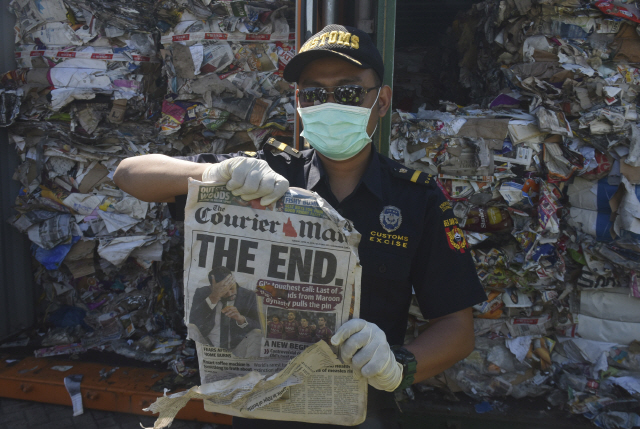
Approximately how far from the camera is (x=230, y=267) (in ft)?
3.60

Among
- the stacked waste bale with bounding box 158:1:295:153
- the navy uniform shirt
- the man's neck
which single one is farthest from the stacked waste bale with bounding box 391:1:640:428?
the navy uniform shirt

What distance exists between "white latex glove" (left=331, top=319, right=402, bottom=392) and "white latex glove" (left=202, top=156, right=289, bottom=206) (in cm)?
38

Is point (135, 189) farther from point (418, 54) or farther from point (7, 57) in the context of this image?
point (418, 54)

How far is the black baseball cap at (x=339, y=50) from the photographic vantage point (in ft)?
4.51

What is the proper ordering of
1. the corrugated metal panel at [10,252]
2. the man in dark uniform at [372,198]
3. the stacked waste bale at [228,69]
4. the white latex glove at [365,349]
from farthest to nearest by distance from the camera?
the corrugated metal panel at [10,252]
the stacked waste bale at [228,69]
the man in dark uniform at [372,198]
the white latex glove at [365,349]

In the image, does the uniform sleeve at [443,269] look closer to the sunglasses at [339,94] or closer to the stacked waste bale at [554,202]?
the sunglasses at [339,94]

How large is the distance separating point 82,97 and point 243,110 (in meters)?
1.24

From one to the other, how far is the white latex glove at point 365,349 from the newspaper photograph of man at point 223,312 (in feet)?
0.75

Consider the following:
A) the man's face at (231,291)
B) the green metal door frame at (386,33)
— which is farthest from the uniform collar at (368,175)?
the green metal door frame at (386,33)

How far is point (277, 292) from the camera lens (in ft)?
3.60

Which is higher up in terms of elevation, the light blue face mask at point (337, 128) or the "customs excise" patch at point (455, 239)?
the light blue face mask at point (337, 128)

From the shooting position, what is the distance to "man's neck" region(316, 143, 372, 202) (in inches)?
58.8

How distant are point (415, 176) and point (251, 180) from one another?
62 cm

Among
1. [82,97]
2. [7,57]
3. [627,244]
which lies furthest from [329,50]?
[7,57]
